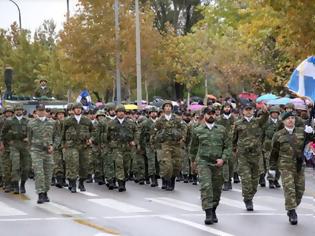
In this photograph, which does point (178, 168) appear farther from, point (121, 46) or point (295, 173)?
point (121, 46)

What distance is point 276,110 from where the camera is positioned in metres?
19.8

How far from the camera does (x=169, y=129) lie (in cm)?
1919

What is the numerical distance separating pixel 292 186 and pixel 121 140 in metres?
6.57

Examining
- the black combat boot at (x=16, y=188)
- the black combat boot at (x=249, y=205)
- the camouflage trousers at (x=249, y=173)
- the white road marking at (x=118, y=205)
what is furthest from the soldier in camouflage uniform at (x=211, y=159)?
the black combat boot at (x=16, y=188)

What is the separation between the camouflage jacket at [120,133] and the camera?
62.8 feet

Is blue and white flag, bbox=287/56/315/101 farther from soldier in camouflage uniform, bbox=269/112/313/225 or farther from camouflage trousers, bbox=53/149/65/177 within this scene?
camouflage trousers, bbox=53/149/65/177

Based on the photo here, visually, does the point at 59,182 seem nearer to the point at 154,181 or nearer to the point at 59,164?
the point at 59,164

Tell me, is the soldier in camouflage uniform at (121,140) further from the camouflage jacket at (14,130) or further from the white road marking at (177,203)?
the camouflage jacket at (14,130)

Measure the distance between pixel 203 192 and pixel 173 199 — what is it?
3.77m

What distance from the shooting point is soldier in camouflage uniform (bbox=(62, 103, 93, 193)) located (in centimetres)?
1858

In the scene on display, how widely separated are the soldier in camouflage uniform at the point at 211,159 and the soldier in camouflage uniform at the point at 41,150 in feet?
12.6

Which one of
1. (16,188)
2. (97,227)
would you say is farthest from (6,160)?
(97,227)

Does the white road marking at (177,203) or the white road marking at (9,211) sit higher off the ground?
the white road marking at (9,211)

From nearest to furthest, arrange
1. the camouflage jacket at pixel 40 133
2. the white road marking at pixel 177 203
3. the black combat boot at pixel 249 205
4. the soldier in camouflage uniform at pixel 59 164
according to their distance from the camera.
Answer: the black combat boot at pixel 249 205 < the white road marking at pixel 177 203 < the camouflage jacket at pixel 40 133 < the soldier in camouflage uniform at pixel 59 164
